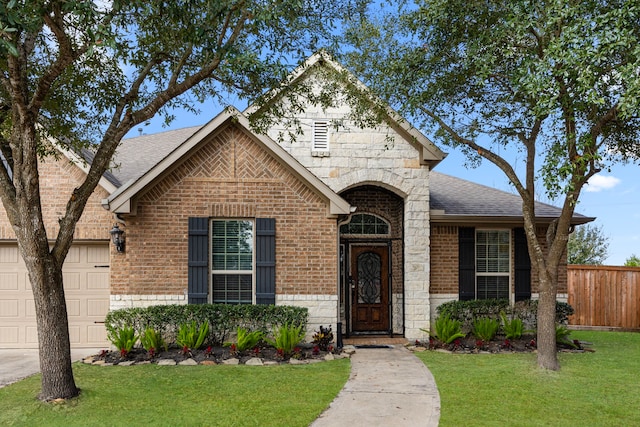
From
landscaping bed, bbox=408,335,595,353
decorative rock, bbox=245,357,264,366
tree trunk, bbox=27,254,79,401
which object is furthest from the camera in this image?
landscaping bed, bbox=408,335,595,353

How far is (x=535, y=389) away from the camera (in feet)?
27.1

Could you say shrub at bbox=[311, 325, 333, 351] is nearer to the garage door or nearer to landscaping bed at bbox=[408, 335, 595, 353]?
landscaping bed at bbox=[408, 335, 595, 353]

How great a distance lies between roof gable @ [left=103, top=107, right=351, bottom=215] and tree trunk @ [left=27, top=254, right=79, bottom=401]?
3.23 metres

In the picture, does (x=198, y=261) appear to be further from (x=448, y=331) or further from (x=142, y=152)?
(x=142, y=152)

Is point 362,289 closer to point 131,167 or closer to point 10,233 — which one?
point 131,167

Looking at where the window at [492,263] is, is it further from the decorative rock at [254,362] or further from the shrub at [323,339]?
the decorative rock at [254,362]

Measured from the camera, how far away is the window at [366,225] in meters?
13.6

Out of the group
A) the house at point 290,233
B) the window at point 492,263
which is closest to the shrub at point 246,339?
the house at point 290,233

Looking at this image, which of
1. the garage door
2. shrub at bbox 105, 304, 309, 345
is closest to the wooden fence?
shrub at bbox 105, 304, 309, 345

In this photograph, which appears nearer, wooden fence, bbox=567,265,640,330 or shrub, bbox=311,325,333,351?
shrub, bbox=311,325,333,351

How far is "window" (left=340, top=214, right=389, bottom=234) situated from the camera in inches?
534

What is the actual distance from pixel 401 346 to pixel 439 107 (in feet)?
16.9

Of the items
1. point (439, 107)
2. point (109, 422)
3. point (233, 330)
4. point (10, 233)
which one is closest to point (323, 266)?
point (233, 330)

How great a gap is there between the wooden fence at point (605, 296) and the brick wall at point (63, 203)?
524 inches
